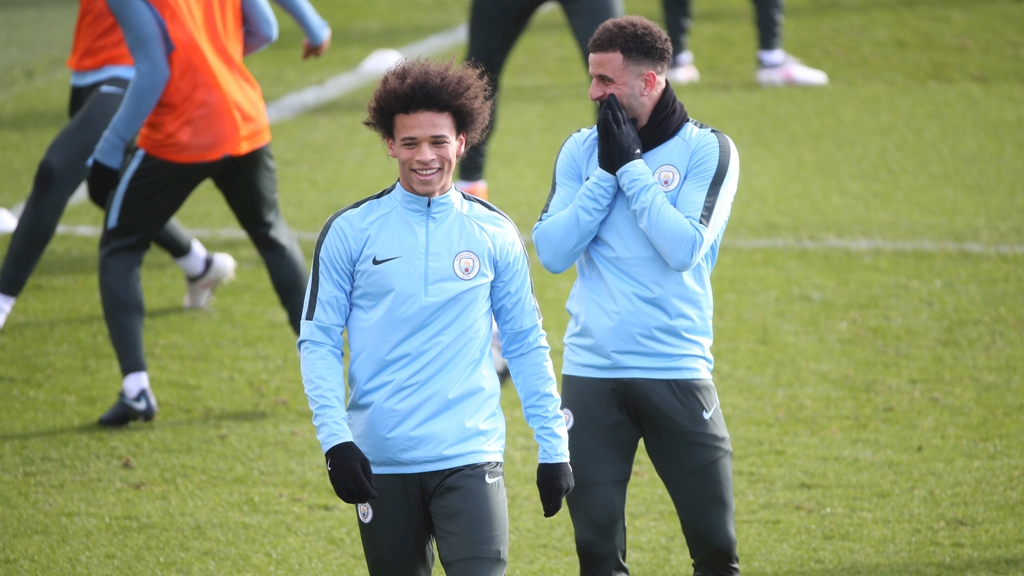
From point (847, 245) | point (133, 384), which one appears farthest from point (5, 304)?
point (847, 245)

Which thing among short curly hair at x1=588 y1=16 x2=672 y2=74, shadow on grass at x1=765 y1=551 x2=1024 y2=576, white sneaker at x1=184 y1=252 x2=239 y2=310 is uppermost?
short curly hair at x1=588 y1=16 x2=672 y2=74

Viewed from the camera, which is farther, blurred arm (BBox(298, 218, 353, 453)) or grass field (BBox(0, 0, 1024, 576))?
grass field (BBox(0, 0, 1024, 576))

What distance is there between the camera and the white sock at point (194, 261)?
228 inches

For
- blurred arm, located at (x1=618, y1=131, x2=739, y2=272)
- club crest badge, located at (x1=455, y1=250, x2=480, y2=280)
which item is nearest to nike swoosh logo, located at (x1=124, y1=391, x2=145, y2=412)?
club crest badge, located at (x1=455, y1=250, x2=480, y2=280)

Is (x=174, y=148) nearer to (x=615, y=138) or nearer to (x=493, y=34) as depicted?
(x=493, y=34)

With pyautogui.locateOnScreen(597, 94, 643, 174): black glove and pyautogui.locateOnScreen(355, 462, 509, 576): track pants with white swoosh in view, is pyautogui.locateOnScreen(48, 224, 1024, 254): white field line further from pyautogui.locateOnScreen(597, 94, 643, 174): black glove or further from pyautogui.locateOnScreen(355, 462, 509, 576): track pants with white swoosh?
pyautogui.locateOnScreen(355, 462, 509, 576): track pants with white swoosh

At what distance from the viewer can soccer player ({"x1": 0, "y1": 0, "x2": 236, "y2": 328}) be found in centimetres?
483

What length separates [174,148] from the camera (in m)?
4.52

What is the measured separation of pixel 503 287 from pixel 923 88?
8113 mm

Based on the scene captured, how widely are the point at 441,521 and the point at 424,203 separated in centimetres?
79

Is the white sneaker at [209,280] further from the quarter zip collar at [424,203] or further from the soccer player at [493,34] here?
the quarter zip collar at [424,203]

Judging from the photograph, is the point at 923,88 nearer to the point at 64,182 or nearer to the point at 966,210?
the point at 966,210

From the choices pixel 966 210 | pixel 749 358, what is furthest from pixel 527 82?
pixel 749 358

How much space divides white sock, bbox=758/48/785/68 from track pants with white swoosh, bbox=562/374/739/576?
287 inches
